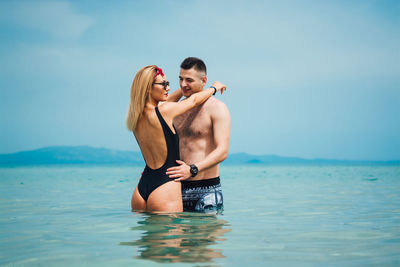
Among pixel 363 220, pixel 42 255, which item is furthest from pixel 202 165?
pixel 363 220

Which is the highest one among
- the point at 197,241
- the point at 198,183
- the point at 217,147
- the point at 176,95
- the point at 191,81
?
the point at 191,81

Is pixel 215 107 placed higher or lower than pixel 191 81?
→ lower

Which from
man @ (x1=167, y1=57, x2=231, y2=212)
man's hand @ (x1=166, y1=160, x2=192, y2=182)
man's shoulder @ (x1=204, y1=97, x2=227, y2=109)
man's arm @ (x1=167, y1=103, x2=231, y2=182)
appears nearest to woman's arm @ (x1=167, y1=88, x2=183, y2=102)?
man @ (x1=167, y1=57, x2=231, y2=212)

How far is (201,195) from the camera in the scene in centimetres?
535

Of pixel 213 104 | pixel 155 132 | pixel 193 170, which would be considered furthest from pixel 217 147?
pixel 155 132

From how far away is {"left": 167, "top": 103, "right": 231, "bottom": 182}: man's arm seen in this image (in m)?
4.75

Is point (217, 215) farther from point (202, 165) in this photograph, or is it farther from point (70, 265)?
point (70, 265)

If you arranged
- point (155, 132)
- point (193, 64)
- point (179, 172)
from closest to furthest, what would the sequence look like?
1. point (155, 132)
2. point (179, 172)
3. point (193, 64)

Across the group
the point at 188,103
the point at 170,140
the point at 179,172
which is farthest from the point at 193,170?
the point at 188,103

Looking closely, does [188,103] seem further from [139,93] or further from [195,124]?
[139,93]

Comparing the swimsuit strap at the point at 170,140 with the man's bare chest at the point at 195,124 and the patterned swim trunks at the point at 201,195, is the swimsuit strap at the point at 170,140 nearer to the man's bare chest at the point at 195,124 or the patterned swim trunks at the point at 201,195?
the man's bare chest at the point at 195,124

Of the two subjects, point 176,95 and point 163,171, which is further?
point 176,95

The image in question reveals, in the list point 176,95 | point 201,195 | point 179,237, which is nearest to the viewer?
point 179,237

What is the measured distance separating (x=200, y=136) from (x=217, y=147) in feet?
1.10
